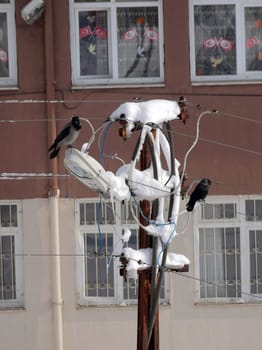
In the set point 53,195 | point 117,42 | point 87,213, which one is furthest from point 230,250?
point 117,42

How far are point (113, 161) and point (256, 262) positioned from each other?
84.2 inches

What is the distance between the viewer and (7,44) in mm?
12992

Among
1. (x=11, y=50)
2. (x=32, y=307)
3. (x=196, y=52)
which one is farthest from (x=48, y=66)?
(x=32, y=307)

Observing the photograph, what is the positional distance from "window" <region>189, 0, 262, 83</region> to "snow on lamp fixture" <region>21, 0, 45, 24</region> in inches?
70.4

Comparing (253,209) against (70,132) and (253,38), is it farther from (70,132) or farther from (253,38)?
(70,132)

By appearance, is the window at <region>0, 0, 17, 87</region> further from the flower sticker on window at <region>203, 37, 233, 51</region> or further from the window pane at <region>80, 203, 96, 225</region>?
the flower sticker on window at <region>203, 37, 233, 51</region>

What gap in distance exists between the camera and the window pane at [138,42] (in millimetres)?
13008

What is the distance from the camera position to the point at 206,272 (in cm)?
1321

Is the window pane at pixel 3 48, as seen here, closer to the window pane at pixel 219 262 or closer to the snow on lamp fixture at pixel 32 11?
the snow on lamp fixture at pixel 32 11

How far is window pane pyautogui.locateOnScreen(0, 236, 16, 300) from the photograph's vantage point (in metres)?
13.1

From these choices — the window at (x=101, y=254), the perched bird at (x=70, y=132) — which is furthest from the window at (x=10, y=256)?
the perched bird at (x=70, y=132)

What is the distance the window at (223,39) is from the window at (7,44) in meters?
2.11

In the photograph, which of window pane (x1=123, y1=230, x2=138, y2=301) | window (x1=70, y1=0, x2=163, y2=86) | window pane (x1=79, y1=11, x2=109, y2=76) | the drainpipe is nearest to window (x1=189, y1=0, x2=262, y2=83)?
window (x1=70, y1=0, x2=163, y2=86)

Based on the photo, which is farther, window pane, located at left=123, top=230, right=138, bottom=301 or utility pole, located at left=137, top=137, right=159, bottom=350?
window pane, located at left=123, top=230, right=138, bottom=301
